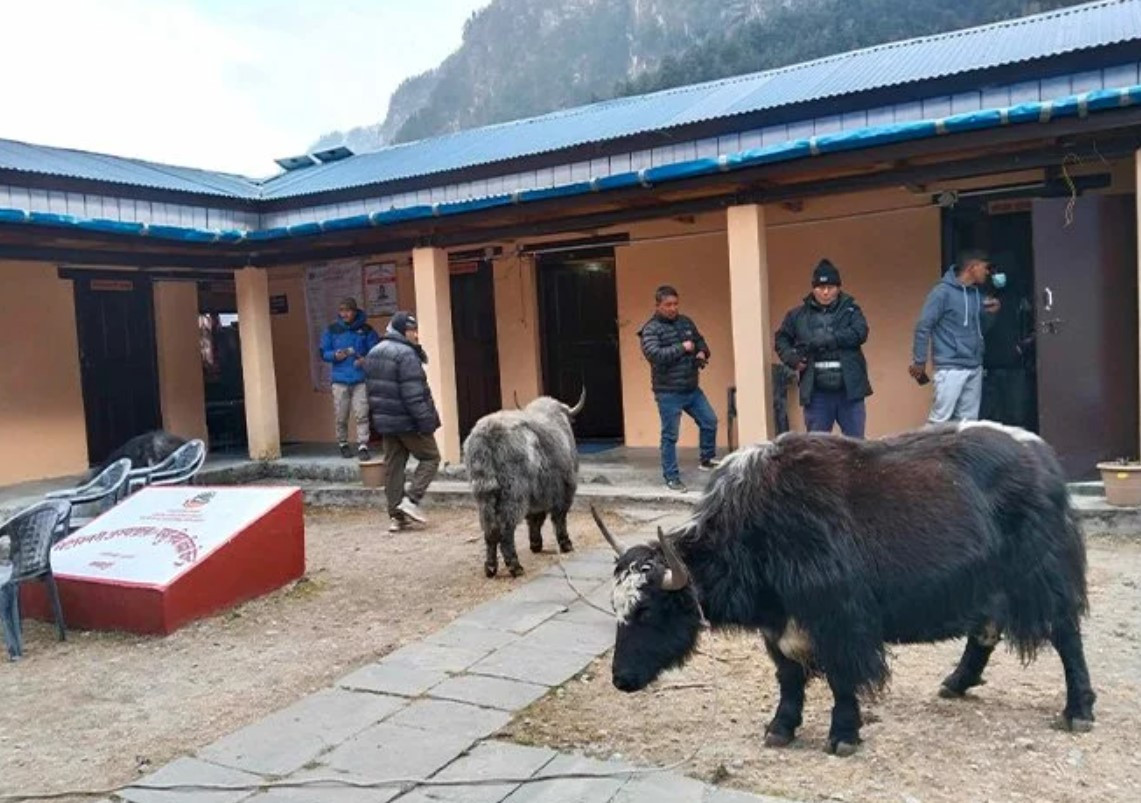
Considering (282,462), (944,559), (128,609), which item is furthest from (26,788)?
(282,462)

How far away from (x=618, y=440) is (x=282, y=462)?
12.5 ft

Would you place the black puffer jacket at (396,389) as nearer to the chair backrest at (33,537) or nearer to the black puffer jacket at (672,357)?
the black puffer jacket at (672,357)

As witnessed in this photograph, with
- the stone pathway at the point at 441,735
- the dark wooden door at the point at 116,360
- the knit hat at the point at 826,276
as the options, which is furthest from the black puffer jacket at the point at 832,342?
the dark wooden door at the point at 116,360

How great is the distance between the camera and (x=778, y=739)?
356cm

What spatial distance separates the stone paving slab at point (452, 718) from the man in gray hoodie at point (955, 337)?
4479 mm

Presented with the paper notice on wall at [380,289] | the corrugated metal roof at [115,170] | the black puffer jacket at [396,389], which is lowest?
the black puffer jacket at [396,389]

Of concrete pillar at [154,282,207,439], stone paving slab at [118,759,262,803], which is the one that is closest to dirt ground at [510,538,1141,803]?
stone paving slab at [118,759,262,803]

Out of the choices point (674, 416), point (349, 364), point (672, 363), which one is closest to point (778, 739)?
point (674, 416)

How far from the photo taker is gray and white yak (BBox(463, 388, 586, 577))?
6.16m

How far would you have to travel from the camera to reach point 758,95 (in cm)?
916

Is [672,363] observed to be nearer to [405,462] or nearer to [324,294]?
[405,462]

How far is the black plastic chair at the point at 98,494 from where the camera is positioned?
6293mm

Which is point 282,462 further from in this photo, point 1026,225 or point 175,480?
point 1026,225

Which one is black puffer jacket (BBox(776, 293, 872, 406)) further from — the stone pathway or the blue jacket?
the blue jacket
